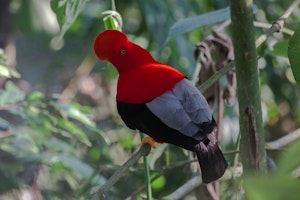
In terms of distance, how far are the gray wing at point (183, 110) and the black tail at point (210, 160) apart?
0.14ft

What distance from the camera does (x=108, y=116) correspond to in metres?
3.65

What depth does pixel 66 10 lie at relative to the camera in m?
1.02

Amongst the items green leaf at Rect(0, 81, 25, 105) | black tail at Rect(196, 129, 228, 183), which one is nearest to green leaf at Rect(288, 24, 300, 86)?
black tail at Rect(196, 129, 228, 183)

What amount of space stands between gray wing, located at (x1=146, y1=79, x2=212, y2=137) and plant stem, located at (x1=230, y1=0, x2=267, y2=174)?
0.20 feet

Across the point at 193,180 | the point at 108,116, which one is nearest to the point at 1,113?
the point at 108,116

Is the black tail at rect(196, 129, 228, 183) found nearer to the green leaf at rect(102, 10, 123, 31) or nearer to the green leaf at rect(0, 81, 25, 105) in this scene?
the green leaf at rect(102, 10, 123, 31)

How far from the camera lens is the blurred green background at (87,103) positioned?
6.22 feet

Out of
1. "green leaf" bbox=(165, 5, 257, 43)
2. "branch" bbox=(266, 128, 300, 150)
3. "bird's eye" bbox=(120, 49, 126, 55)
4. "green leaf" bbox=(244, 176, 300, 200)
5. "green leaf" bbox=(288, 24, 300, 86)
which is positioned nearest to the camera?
"green leaf" bbox=(244, 176, 300, 200)

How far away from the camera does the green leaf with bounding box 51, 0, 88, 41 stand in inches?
39.2

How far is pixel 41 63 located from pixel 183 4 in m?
2.06

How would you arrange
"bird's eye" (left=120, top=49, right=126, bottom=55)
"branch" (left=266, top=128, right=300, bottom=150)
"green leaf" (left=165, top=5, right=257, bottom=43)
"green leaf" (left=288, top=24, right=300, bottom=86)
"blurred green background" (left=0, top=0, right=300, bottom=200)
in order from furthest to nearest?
"blurred green background" (left=0, top=0, right=300, bottom=200), "branch" (left=266, top=128, right=300, bottom=150), "green leaf" (left=165, top=5, right=257, bottom=43), "bird's eye" (left=120, top=49, right=126, bottom=55), "green leaf" (left=288, top=24, right=300, bottom=86)

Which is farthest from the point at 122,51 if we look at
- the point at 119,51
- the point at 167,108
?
the point at 167,108

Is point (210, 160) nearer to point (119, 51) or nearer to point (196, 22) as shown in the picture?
point (119, 51)

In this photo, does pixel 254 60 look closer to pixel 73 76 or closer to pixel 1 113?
pixel 1 113
